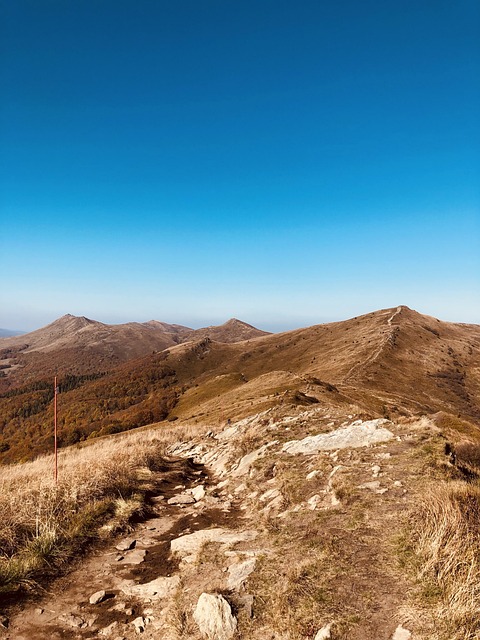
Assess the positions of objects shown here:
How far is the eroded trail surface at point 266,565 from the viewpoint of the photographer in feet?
21.4

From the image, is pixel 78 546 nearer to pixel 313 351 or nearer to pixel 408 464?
pixel 408 464

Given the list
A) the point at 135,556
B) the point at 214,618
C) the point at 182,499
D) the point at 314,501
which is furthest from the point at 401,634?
the point at 182,499

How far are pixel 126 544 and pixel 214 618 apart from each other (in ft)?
17.7

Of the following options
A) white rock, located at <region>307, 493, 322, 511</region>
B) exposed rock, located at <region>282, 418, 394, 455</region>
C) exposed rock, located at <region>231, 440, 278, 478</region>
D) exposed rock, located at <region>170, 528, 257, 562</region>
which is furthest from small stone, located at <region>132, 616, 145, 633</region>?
exposed rock, located at <region>282, 418, 394, 455</region>

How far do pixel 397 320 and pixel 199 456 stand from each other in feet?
531

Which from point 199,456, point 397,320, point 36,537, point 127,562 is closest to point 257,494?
point 127,562

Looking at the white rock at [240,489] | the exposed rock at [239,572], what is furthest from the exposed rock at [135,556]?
the white rock at [240,489]

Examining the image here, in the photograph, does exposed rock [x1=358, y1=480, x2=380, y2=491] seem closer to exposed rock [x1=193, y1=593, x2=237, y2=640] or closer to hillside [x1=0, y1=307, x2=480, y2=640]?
hillside [x1=0, y1=307, x2=480, y2=640]

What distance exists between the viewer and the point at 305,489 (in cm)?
1288

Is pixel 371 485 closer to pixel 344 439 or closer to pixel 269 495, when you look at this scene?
pixel 269 495

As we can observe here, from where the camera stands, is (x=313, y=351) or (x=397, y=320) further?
(x=397, y=320)

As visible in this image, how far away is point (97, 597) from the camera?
8.08 m

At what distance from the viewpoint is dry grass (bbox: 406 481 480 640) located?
5590mm

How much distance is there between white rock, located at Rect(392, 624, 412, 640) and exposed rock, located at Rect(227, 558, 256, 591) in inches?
127
